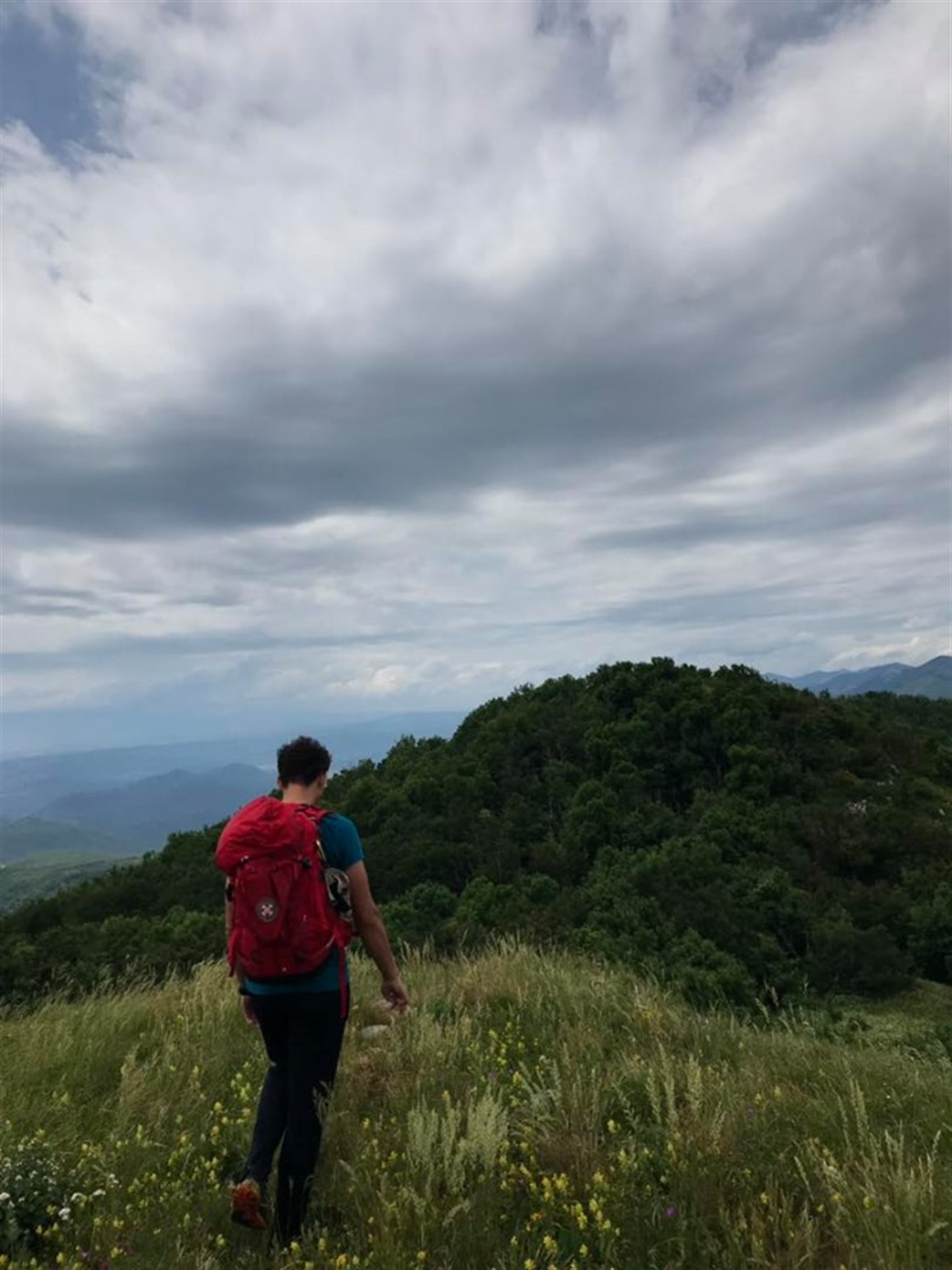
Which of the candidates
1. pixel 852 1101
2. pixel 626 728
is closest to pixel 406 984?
pixel 852 1101

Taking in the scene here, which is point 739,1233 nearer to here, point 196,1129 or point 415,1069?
point 415,1069

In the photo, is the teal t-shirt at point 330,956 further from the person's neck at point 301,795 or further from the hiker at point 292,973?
the person's neck at point 301,795

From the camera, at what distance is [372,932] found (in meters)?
3.55

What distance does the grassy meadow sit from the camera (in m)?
2.88

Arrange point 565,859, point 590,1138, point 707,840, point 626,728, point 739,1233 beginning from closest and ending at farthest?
point 739,1233
point 590,1138
point 707,840
point 565,859
point 626,728

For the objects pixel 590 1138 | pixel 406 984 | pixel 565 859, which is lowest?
pixel 565 859

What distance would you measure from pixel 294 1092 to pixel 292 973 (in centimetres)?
54

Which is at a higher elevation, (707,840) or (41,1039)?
(41,1039)

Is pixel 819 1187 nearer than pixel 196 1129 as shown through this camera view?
Yes

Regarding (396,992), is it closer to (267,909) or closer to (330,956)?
(330,956)

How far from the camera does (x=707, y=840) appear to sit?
27.6 m

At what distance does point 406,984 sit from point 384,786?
105 feet

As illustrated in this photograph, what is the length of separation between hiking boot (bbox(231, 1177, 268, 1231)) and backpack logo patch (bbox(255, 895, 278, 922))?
110 centimetres

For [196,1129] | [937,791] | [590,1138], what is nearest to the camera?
[590,1138]
